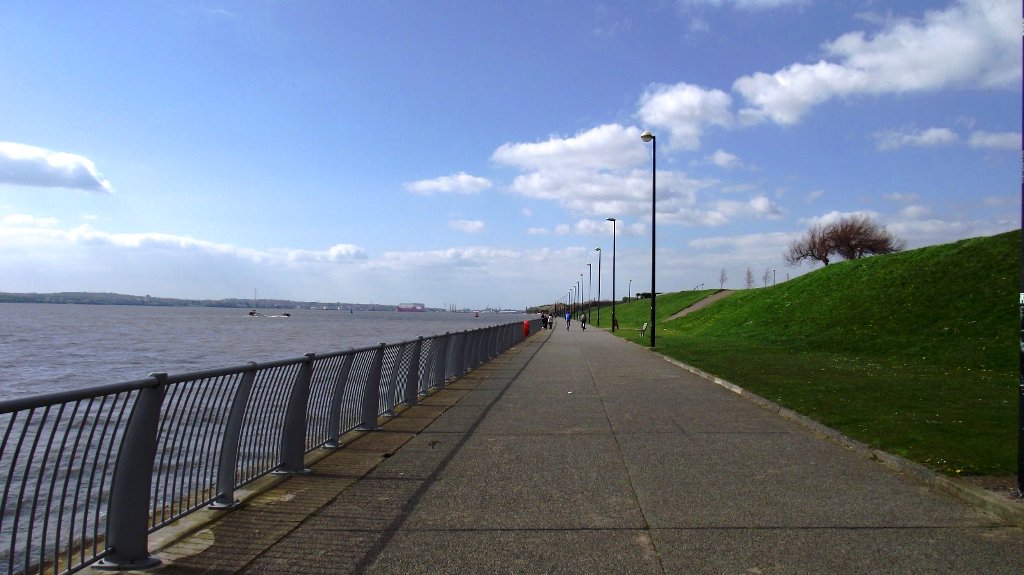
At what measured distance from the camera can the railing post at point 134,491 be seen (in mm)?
4758

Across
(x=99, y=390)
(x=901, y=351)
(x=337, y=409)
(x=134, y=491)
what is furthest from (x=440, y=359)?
(x=901, y=351)

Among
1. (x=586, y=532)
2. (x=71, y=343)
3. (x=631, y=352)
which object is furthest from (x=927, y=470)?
(x=71, y=343)

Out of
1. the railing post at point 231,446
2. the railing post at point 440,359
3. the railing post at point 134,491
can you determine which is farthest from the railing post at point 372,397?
the railing post at point 134,491

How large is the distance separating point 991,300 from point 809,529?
24903 millimetres

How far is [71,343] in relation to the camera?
47.7 meters

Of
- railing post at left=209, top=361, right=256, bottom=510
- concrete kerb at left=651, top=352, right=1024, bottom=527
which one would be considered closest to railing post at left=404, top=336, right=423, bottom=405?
concrete kerb at left=651, top=352, right=1024, bottom=527

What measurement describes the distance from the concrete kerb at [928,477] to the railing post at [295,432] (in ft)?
18.8

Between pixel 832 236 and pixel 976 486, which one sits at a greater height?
pixel 832 236

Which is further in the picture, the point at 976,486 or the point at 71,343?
the point at 71,343

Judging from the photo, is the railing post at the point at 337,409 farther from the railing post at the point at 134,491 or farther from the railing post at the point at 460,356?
the railing post at the point at 460,356

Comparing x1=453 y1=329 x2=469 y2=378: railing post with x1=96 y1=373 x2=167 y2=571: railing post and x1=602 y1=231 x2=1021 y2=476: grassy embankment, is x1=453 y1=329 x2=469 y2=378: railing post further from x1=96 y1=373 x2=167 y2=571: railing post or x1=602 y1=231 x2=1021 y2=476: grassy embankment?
x1=96 y1=373 x2=167 y2=571: railing post

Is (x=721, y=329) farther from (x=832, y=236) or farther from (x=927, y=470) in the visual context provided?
(x=832, y=236)

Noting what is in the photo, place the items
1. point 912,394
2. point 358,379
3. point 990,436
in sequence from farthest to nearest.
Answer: point 912,394 → point 358,379 → point 990,436

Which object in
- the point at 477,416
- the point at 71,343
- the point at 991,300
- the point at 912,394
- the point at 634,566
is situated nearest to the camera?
the point at 634,566
